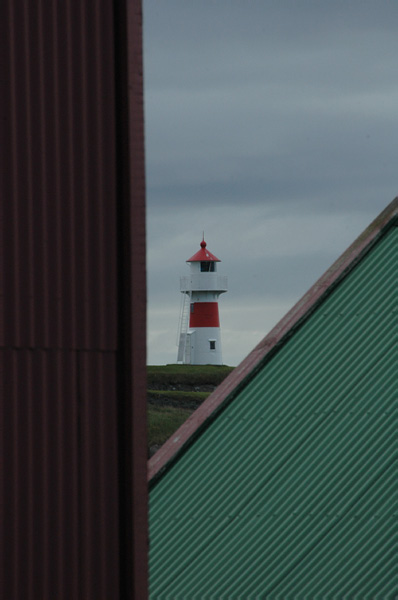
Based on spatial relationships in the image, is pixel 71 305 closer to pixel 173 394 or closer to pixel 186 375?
pixel 173 394

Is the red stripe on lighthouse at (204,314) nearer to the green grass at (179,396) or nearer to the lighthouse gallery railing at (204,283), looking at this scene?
the lighthouse gallery railing at (204,283)

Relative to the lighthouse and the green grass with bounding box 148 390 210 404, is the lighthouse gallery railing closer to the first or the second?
the lighthouse

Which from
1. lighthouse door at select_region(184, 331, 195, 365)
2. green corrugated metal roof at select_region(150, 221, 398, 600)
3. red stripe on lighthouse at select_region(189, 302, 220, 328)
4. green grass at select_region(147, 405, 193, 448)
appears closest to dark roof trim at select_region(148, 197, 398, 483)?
green corrugated metal roof at select_region(150, 221, 398, 600)

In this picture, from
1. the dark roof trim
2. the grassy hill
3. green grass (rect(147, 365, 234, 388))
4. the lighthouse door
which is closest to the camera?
the dark roof trim

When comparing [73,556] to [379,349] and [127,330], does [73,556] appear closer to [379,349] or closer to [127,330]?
[127,330]

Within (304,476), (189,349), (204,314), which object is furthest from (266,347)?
(204,314)

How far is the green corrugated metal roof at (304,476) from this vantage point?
617 inches

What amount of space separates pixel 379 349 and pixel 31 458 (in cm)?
846

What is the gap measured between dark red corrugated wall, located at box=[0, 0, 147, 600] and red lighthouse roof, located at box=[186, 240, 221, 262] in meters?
72.0

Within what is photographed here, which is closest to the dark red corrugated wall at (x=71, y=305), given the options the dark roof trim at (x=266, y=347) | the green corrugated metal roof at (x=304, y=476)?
the green corrugated metal roof at (x=304, y=476)

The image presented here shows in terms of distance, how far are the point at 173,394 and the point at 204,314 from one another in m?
24.4

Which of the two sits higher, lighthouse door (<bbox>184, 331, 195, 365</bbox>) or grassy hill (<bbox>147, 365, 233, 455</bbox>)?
lighthouse door (<bbox>184, 331, 195, 365</bbox>)

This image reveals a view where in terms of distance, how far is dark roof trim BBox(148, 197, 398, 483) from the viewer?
1770 centimetres

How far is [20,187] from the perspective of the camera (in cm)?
1091
